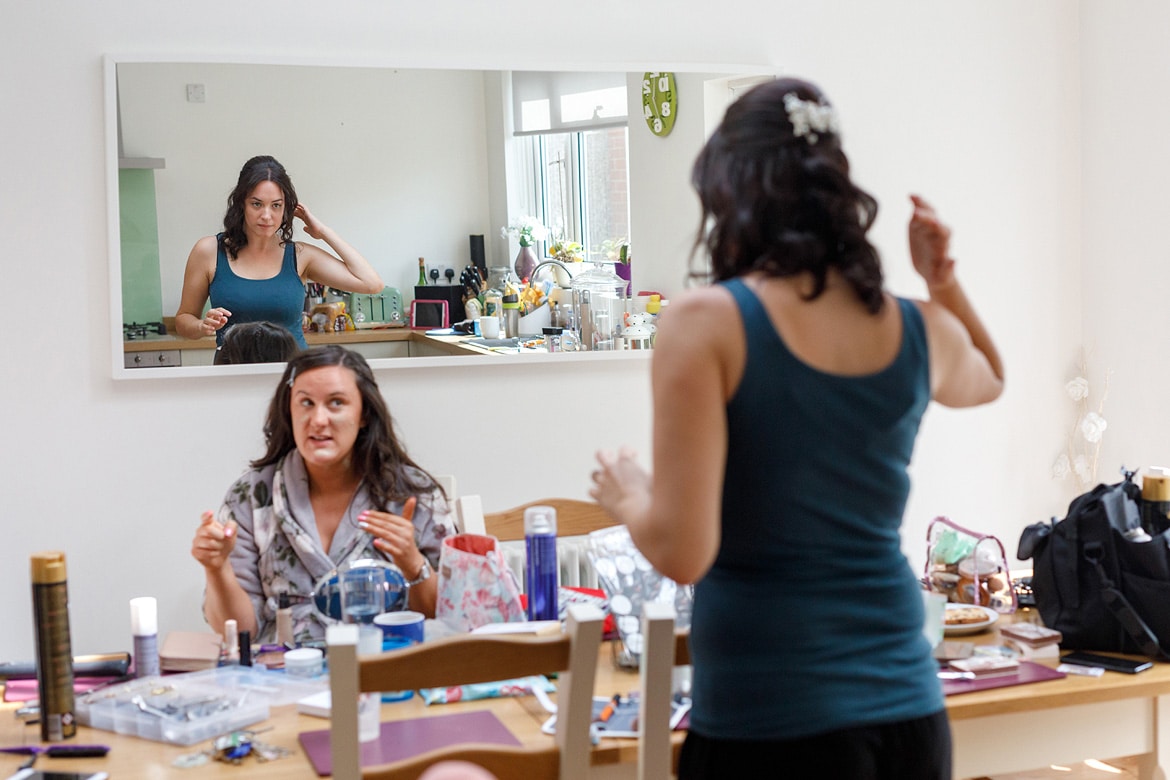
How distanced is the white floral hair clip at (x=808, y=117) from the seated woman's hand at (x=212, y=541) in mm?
1285

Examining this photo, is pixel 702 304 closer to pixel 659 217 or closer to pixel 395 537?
pixel 395 537

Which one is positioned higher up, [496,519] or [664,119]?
[664,119]

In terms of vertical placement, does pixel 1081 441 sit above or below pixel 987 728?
above

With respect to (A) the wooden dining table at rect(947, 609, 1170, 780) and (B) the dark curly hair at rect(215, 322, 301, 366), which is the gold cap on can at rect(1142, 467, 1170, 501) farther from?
(B) the dark curly hair at rect(215, 322, 301, 366)

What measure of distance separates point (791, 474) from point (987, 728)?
0.81m

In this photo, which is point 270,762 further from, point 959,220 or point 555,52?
point 959,220

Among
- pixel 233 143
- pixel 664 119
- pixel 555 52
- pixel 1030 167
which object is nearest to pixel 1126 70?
pixel 1030 167

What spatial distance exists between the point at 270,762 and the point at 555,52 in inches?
82.5

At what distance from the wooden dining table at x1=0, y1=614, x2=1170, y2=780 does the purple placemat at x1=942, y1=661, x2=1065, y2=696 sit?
13 mm

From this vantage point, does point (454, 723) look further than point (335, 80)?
No

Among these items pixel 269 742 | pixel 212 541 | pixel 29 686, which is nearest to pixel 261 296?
pixel 212 541

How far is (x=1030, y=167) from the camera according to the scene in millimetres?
3625

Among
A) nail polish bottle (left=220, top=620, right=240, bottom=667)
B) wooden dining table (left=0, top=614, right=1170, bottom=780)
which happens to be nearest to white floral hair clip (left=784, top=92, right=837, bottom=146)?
wooden dining table (left=0, top=614, right=1170, bottom=780)

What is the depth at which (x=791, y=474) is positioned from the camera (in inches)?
48.8
